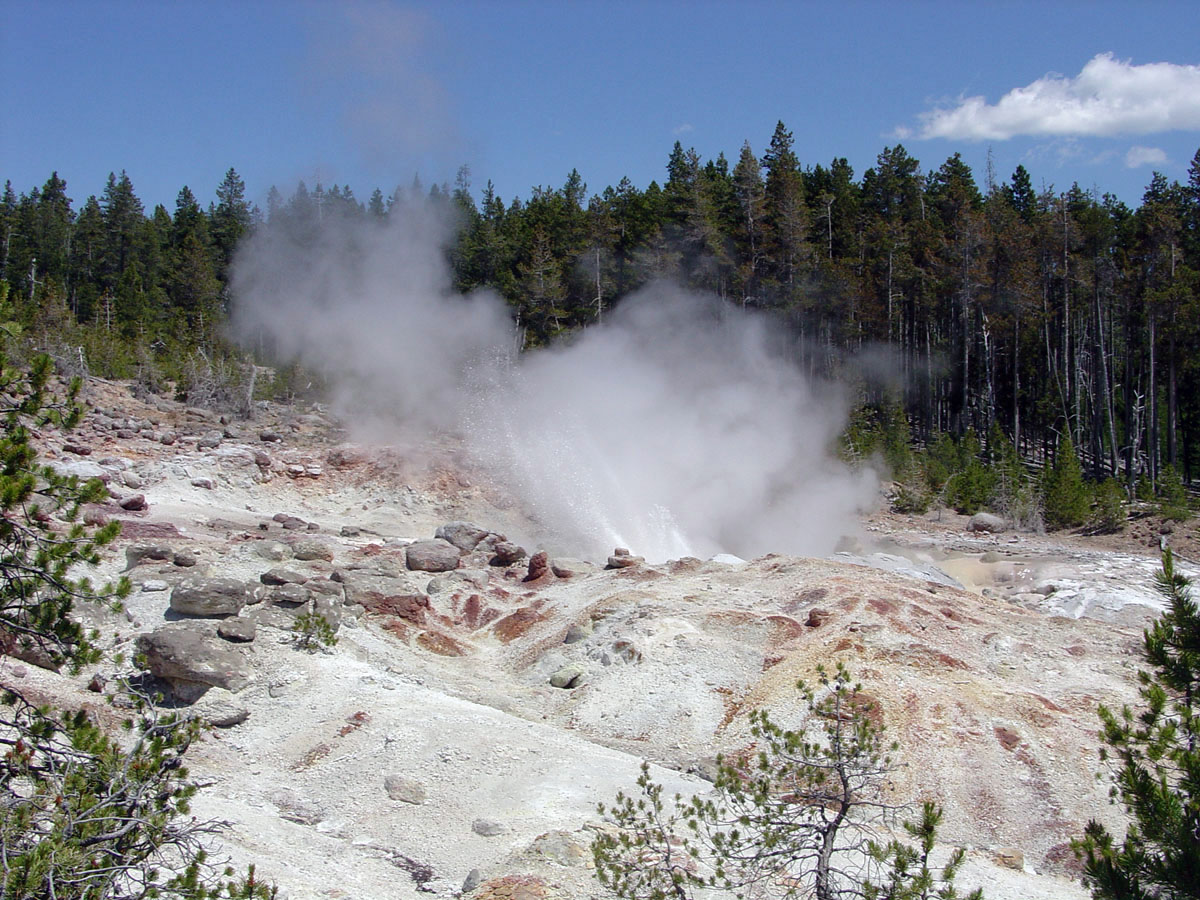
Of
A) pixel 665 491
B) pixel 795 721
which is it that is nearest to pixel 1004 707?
pixel 795 721

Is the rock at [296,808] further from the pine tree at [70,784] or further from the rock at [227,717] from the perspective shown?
the pine tree at [70,784]

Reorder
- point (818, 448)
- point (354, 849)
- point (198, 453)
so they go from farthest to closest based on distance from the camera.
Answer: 1. point (818, 448)
2. point (198, 453)
3. point (354, 849)

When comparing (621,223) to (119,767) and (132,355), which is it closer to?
(132,355)

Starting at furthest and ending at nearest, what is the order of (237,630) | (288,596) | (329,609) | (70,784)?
(329,609) < (288,596) < (237,630) < (70,784)

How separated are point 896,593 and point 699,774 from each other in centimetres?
509

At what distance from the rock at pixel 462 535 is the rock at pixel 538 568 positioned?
2.04 meters

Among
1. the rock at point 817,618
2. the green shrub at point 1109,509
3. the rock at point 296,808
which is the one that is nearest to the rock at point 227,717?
the rock at point 296,808

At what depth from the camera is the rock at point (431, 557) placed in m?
15.9

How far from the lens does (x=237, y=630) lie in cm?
1120

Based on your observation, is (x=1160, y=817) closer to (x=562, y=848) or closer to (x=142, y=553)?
(x=562, y=848)

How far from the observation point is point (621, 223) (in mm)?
43062

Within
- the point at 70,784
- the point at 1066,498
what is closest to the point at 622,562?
the point at 70,784

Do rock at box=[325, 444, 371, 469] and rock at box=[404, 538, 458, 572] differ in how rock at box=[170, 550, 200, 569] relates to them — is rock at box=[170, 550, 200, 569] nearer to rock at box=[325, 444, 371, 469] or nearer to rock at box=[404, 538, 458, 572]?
rock at box=[404, 538, 458, 572]

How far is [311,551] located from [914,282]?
31.5 meters
